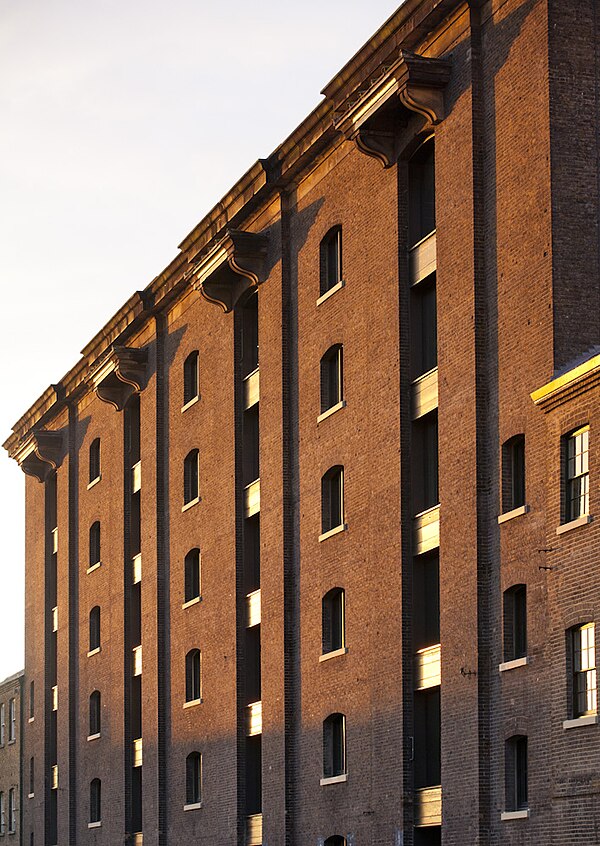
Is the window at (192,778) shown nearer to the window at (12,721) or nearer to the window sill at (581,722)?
the window sill at (581,722)

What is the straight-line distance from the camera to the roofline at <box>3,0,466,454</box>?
3888 centimetres

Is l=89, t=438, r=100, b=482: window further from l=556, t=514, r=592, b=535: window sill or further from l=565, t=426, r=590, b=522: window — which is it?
l=556, t=514, r=592, b=535: window sill

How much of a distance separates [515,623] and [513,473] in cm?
301

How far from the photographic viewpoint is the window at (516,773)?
33.3 metres

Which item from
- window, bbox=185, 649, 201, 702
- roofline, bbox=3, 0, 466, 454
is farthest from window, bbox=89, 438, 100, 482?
window, bbox=185, 649, 201, 702

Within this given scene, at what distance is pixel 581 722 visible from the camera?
98.0ft

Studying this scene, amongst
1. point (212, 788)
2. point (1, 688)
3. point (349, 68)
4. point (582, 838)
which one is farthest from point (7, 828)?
point (582, 838)

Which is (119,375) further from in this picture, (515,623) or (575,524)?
(575,524)

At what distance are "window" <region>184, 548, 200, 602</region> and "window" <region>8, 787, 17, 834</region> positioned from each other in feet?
84.5

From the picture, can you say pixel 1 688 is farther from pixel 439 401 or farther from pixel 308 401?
pixel 439 401

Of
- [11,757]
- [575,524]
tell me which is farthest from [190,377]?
[11,757]

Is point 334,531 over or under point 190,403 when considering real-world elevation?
under

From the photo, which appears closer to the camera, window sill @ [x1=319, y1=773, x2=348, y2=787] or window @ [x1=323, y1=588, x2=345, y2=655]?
window sill @ [x1=319, y1=773, x2=348, y2=787]

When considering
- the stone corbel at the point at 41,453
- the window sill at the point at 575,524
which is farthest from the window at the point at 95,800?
the window sill at the point at 575,524
